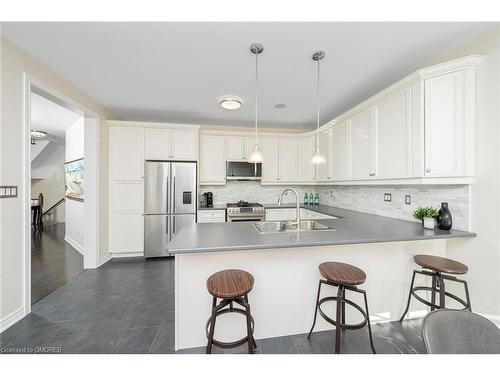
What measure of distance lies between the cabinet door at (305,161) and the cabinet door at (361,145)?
132 centimetres

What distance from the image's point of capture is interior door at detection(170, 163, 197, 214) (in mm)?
3549

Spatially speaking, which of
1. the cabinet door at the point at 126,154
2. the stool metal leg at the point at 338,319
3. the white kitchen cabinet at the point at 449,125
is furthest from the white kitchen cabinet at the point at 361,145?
the cabinet door at the point at 126,154

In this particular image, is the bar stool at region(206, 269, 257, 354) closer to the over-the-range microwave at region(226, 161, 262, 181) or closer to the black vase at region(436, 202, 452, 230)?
the black vase at region(436, 202, 452, 230)

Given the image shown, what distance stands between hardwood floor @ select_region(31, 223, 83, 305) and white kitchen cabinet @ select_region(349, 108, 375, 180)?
14.0ft

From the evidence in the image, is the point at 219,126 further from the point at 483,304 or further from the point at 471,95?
the point at 483,304

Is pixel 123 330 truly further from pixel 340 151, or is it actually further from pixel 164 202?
pixel 340 151

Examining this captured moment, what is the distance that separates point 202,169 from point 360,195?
2.91 metres

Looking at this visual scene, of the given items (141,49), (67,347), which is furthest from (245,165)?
(67,347)

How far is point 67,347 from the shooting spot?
1645 mm

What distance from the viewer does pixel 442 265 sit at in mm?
1656

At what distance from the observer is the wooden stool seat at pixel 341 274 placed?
1.47 m

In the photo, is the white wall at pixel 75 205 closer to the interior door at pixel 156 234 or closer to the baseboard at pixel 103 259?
the baseboard at pixel 103 259

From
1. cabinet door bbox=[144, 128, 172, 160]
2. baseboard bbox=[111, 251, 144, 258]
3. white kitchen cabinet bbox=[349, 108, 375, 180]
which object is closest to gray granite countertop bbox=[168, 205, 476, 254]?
white kitchen cabinet bbox=[349, 108, 375, 180]

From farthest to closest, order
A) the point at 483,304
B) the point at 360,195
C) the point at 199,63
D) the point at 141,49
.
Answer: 1. the point at 360,195
2. the point at 199,63
3. the point at 141,49
4. the point at 483,304
